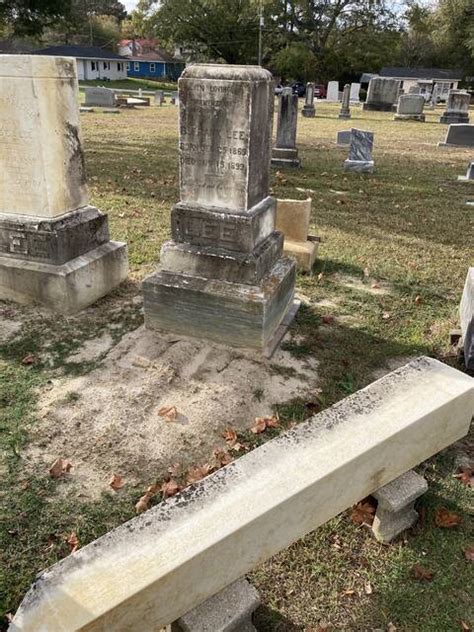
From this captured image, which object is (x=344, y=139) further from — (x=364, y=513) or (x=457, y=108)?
(x=364, y=513)

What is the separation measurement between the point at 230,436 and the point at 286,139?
978 centimetres

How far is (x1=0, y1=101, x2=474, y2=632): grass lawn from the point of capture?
2.41 meters

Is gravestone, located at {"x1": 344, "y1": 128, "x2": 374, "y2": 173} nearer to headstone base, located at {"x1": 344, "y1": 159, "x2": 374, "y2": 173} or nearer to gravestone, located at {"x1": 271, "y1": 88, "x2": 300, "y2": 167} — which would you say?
headstone base, located at {"x1": 344, "y1": 159, "x2": 374, "y2": 173}

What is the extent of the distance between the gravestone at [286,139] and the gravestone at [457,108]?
47.4 feet

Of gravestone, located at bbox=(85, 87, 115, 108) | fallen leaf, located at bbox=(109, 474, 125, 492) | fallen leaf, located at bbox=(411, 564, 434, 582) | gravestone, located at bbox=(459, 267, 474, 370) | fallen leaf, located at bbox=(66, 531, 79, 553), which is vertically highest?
gravestone, located at bbox=(85, 87, 115, 108)

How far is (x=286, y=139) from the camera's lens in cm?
1174

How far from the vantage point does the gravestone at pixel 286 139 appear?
38.2 ft

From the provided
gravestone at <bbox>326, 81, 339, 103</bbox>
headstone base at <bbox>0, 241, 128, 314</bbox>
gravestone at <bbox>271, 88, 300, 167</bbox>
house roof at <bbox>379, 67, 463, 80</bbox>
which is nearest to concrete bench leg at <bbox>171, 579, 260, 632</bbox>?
headstone base at <bbox>0, 241, 128, 314</bbox>

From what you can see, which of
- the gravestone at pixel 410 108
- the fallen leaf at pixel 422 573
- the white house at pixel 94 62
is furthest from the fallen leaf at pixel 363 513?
the white house at pixel 94 62

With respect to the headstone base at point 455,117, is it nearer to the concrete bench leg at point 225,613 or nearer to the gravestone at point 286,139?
the gravestone at point 286,139

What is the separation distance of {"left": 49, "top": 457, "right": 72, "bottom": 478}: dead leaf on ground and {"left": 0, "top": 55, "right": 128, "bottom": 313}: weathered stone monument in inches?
79.8

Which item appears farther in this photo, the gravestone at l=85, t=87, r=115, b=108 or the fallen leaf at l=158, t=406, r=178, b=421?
the gravestone at l=85, t=87, r=115, b=108

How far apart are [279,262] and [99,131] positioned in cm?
1376

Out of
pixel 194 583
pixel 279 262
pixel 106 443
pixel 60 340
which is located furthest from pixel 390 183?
pixel 194 583
